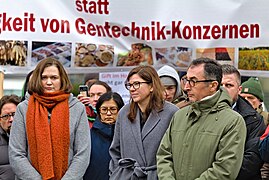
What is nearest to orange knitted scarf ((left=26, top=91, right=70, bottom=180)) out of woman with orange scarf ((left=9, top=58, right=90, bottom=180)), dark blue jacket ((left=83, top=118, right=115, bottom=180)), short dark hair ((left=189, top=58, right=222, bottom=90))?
woman with orange scarf ((left=9, top=58, right=90, bottom=180))

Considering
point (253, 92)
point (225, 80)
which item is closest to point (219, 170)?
point (225, 80)

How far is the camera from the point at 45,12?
20.5ft

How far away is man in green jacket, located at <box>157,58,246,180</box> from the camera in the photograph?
425 centimetres

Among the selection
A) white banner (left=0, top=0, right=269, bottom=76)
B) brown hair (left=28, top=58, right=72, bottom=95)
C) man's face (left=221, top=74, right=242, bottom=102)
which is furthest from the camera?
white banner (left=0, top=0, right=269, bottom=76)

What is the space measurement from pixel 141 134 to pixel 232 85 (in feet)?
2.89

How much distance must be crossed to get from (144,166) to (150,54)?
1938 mm

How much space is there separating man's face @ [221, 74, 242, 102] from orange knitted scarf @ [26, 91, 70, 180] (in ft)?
4.42

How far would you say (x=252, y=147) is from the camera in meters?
4.57

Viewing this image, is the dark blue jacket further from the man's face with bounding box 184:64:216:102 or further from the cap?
the cap

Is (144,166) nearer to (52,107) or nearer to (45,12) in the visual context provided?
(52,107)

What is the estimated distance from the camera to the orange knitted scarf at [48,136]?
15.6 ft

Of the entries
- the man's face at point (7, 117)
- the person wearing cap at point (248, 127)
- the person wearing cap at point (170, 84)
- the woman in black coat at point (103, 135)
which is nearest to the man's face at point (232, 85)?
the person wearing cap at point (248, 127)

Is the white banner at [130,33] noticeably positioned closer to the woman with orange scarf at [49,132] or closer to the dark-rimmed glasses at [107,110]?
the dark-rimmed glasses at [107,110]

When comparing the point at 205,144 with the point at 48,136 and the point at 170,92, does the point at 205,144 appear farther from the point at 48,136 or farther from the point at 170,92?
the point at 170,92
